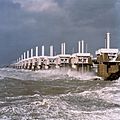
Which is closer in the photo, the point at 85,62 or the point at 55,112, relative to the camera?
the point at 55,112

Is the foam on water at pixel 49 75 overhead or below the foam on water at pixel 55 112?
below

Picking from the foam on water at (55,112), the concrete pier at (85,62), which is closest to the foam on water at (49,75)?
the concrete pier at (85,62)

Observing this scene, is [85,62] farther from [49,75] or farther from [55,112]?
[55,112]

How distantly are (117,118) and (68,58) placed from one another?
108 meters

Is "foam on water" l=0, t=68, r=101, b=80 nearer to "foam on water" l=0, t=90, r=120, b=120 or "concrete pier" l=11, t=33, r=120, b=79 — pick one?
"concrete pier" l=11, t=33, r=120, b=79

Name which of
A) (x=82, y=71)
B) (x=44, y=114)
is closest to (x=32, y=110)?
(x=44, y=114)

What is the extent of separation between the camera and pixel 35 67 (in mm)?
160875

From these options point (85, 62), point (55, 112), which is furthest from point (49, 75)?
point (55, 112)

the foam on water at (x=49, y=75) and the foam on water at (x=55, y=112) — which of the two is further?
the foam on water at (x=49, y=75)

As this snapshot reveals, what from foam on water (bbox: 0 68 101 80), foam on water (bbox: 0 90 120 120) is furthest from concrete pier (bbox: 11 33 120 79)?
foam on water (bbox: 0 90 120 120)

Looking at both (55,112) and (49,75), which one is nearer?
(55,112)

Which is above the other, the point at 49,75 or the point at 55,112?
the point at 55,112

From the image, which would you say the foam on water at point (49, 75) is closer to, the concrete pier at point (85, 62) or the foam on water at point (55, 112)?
the concrete pier at point (85, 62)

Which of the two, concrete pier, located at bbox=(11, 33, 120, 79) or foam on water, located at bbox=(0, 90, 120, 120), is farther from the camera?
concrete pier, located at bbox=(11, 33, 120, 79)
